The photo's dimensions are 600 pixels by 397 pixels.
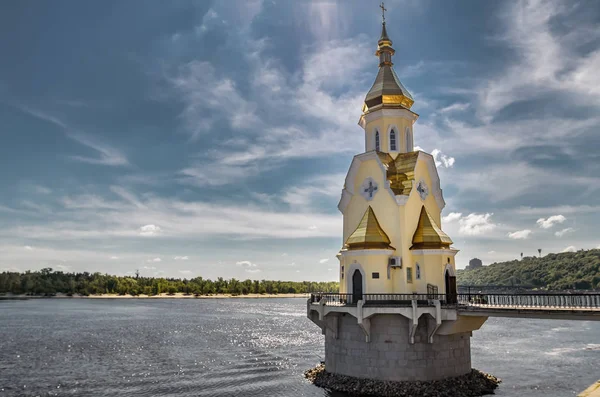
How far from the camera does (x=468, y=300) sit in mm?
29859

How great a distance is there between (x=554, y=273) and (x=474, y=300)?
107672mm

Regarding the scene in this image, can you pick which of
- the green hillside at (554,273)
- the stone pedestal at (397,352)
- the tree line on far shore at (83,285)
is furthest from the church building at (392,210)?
the tree line on far shore at (83,285)

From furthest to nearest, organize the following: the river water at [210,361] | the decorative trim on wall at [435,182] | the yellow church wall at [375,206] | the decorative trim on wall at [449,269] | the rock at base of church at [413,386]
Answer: the decorative trim on wall at [435,182], the river water at [210,361], the yellow church wall at [375,206], the decorative trim on wall at [449,269], the rock at base of church at [413,386]

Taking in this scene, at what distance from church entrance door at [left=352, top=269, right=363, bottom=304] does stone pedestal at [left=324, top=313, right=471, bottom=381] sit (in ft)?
5.00

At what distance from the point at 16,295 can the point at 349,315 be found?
19735 centimetres

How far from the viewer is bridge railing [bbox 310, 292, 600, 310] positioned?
79.7 ft

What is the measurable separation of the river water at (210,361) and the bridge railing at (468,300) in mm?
5514

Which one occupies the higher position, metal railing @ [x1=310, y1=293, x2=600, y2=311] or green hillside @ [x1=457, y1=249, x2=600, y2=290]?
green hillside @ [x1=457, y1=249, x2=600, y2=290]

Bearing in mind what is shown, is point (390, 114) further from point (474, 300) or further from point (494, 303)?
point (494, 303)

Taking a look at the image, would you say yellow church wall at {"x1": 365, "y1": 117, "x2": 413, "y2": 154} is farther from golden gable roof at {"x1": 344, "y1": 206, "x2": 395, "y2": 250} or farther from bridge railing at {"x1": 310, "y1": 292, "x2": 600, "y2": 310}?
bridge railing at {"x1": 310, "y1": 292, "x2": 600, "y2": 310}

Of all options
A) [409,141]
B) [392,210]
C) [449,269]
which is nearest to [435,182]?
[409,141]

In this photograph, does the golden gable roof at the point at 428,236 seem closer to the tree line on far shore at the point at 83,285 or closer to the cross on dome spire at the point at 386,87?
the cross on dome spire at the point at 386,87

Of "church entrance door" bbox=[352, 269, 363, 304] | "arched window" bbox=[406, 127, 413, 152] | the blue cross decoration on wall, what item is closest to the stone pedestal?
"church entrance door" bbox=[352, 269, 363, 304]

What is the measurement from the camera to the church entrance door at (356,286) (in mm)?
29906
